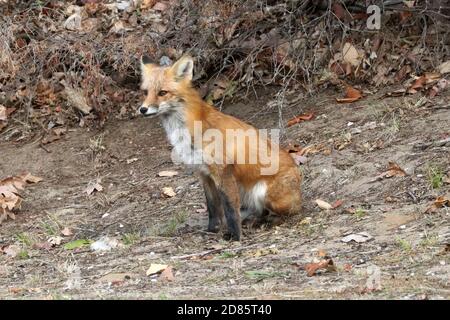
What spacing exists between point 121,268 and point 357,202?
2.49m

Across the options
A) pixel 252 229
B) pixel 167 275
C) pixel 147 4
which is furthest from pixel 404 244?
pixel 147 4

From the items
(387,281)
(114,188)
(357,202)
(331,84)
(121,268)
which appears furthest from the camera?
(331,84)

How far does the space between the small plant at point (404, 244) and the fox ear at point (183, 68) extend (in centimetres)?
263

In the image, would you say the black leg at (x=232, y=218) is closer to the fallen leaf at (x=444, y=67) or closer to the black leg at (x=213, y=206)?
the black leg at (x=213, y=206)

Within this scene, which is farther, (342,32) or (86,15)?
(86,15)

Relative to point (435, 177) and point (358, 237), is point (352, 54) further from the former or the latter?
point (358, 237)

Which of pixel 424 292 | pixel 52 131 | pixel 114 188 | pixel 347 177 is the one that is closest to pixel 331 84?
pixel 347 177

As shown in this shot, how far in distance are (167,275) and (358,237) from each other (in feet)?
5.52

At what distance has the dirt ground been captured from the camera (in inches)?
238

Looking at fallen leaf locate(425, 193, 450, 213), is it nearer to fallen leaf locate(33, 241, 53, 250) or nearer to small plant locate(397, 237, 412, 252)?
small plant locate(397, 237, 412, 252)

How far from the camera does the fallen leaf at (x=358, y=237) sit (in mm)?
6918

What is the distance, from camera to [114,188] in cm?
991

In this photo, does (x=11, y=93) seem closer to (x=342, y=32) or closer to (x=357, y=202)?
(x=342, y=32)
